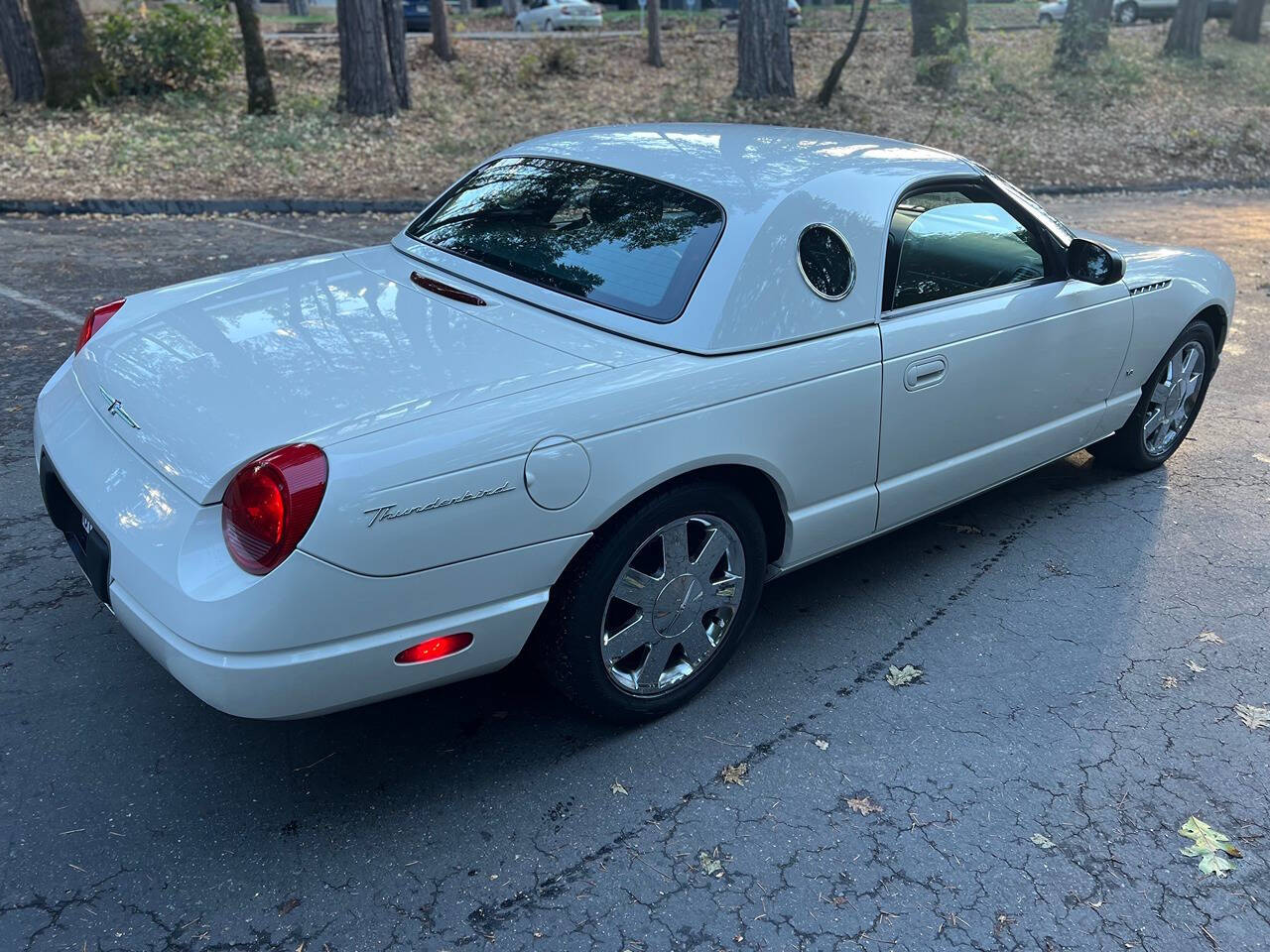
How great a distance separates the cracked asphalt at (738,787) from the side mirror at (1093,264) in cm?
113

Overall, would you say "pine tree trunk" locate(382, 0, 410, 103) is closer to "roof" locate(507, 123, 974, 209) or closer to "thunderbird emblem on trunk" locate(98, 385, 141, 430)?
"roof" locate(507, 123, 974, 209)

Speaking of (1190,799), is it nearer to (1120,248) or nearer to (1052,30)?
(1120,248)

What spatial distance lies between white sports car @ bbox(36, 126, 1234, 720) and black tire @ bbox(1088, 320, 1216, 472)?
0.56 meters

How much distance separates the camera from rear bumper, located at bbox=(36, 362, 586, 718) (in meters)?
2.43

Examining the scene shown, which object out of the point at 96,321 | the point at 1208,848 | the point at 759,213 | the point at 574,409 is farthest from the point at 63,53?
the point at 1208,848

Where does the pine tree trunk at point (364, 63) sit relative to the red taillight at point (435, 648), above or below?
above

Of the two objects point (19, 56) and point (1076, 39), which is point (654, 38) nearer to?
point (1076, 39)

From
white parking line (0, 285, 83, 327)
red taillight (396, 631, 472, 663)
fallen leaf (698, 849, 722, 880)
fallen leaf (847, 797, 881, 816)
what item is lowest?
fallen leaf (847, 797, 881, 816)

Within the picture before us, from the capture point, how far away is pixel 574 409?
2.75 meters

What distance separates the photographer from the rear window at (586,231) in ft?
10.7

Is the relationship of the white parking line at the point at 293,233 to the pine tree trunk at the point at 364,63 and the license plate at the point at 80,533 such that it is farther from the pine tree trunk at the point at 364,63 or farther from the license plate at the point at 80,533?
the license plate at the point at 80,533

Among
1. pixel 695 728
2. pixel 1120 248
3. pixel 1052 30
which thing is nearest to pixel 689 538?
pixel 695 728

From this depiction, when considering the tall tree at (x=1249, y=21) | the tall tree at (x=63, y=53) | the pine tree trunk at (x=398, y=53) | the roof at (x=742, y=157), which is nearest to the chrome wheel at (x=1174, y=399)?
the roof at (x=742, y=157)

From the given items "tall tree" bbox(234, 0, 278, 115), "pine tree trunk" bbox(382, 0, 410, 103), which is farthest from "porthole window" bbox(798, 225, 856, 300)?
"tall tree" bbox(234, 0, 278, 115)
